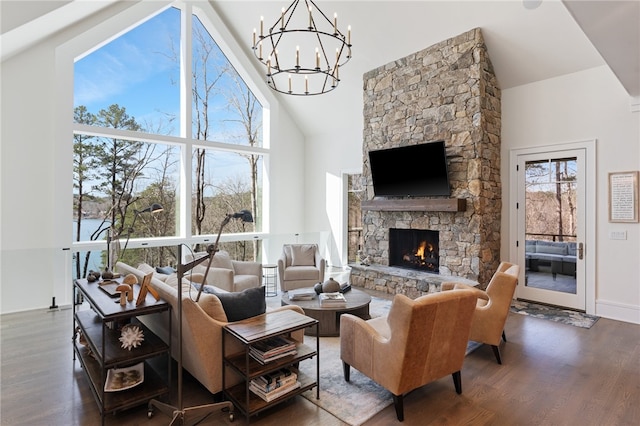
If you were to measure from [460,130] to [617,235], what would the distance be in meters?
2.41

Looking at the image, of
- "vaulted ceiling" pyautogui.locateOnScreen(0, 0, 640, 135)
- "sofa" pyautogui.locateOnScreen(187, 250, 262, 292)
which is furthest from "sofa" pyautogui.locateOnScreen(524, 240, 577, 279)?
"sofa" pyautogui.locateOnScreen(187, 250, 262, 292)

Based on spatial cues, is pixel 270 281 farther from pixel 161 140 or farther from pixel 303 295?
pixel 161 140

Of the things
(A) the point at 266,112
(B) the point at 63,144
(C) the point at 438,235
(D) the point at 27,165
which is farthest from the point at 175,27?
(C) the point at 438,235

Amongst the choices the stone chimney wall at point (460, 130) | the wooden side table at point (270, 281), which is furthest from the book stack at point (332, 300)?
the stone chimney wall at point (460, 130)

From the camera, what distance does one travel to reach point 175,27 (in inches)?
248

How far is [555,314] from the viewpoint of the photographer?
4637 millimetres

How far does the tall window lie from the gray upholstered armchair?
77.0 inches

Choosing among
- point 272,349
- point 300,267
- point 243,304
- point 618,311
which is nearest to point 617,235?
point 618,311

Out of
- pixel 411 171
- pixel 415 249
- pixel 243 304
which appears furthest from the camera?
pixel 415 249

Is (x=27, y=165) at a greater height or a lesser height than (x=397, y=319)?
greater

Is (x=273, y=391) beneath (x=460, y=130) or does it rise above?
beneath

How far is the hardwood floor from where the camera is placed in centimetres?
238

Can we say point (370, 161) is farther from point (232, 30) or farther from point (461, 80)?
point (232, 30)

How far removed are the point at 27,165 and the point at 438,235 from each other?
6.19 metres
